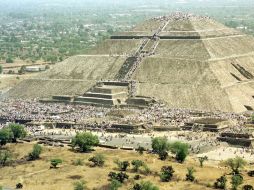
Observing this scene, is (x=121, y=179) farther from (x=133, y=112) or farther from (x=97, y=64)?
(x=97, y=64)

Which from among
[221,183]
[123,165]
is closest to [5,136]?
[123,165]

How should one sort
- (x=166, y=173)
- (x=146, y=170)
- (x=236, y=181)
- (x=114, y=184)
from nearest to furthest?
(x=114, y=184) → (x=236, y=181) → (x=166, y=173) → (x=146, y=170)

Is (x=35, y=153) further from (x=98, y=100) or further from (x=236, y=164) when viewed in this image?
(x=98, y=100)

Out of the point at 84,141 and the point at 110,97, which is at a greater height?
the point at 110,97

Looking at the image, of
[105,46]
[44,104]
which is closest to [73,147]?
[44,104]

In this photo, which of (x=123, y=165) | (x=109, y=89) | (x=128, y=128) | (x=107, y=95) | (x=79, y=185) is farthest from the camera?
(x=109, y=89)
